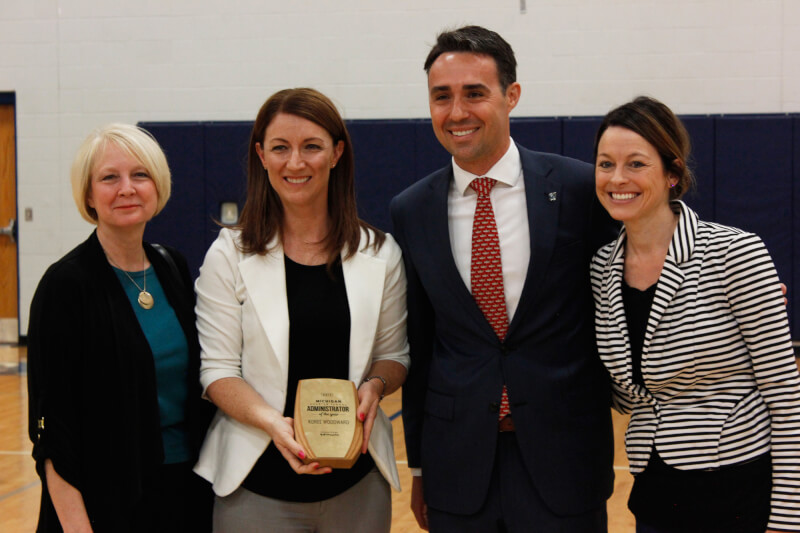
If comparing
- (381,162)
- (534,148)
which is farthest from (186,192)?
(534,148)

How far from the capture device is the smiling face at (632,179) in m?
2.05

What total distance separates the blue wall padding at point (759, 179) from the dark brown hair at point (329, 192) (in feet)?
20.7

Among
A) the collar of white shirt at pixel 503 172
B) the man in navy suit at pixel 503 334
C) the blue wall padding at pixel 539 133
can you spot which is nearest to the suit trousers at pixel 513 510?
the man in navy suit at pixel 503 334

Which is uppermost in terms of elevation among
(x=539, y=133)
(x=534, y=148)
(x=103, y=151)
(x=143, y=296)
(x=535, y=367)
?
(x=539, y=133)

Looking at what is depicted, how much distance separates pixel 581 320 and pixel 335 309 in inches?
25.4

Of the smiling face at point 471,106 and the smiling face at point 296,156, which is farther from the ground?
the smiling face at point 471,106

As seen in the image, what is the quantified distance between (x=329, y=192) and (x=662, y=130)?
0.90m

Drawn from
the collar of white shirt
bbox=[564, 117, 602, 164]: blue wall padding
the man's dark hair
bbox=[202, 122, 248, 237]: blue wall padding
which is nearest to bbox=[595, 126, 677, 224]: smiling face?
the collar of white shirt

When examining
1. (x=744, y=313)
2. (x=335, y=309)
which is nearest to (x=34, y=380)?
(x=335, y=309)

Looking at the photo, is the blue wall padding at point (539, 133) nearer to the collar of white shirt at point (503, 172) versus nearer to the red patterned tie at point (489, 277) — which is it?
the collar of white shirt at point (503, 172)

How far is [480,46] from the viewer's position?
2.27 meters

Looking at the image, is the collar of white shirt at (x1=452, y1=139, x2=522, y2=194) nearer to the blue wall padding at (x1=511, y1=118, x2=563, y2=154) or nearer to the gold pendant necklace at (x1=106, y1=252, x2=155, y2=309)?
the gold pendant necklace at (x1=106, y1=252, x2=155, y2=309)

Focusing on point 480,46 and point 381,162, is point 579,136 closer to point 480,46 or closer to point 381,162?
point 381,162

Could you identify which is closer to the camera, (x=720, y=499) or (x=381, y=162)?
(x=720, y=499)
